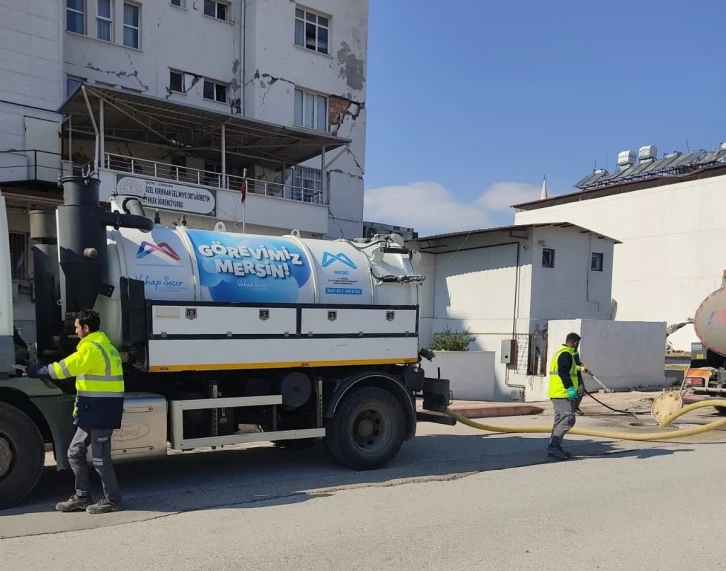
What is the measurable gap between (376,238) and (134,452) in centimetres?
408

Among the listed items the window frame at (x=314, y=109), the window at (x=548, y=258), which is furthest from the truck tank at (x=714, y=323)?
the window frame at (x=314, y=109)

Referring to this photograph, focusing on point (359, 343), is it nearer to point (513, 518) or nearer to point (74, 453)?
point (513, 518)

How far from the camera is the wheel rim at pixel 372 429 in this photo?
8.19 meters

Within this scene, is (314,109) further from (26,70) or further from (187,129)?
(26,70)

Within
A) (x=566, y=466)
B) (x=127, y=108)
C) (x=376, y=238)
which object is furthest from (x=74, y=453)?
(x=127, y=108)

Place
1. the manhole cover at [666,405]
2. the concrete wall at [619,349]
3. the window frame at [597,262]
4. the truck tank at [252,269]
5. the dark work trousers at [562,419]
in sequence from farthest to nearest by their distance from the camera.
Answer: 1. the window frame at [597,262]
2. the concrete wall at [619,349]
3. the manhole cover at [666,405]
4. the dark work trousers at [562,419]
5. the truck tank at [252,269]

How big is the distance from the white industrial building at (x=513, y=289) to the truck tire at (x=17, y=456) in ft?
42.2

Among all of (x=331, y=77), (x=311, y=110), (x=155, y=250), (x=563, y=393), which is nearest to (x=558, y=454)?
(x=563, y=393)

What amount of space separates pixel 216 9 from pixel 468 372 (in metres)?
14.6

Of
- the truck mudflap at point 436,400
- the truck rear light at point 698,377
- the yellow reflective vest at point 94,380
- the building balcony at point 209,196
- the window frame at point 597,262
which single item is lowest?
the truck rear light at point 698,377

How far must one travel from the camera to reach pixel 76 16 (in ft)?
64.2

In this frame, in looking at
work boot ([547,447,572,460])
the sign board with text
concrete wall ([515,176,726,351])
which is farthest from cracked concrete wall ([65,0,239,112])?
concrete wall ([515,176,726,351])

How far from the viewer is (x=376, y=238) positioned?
29.5 feet

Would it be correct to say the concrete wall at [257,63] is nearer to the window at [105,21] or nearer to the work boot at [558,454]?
the window at [105,21]
